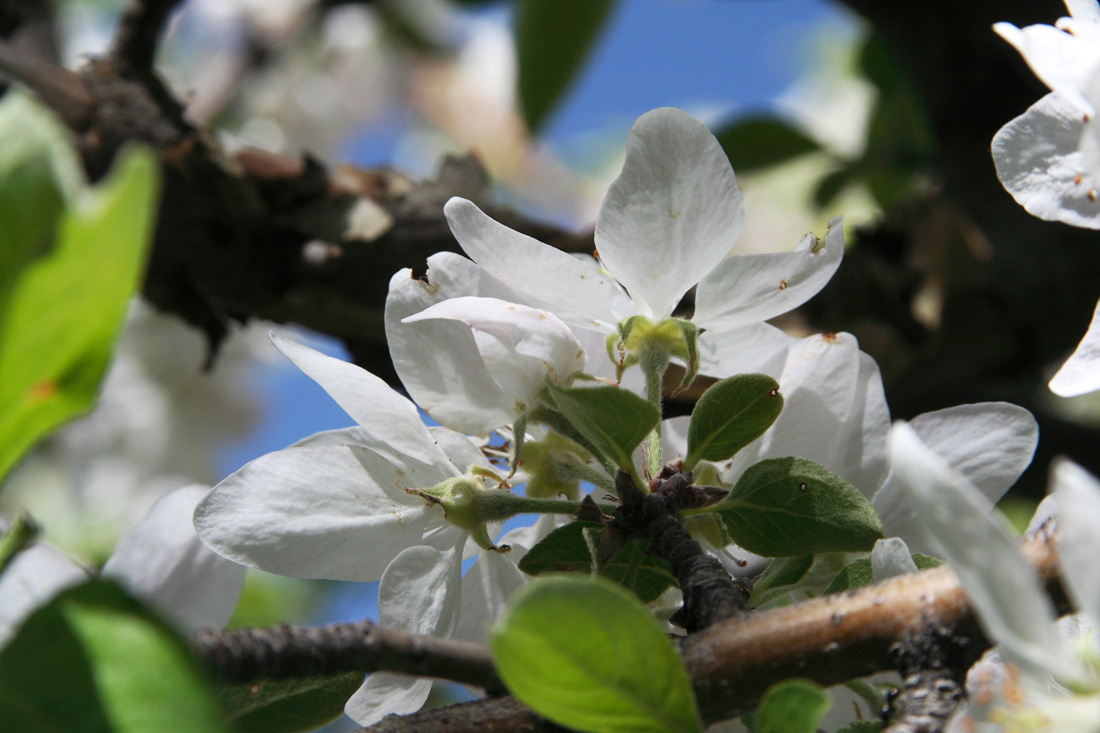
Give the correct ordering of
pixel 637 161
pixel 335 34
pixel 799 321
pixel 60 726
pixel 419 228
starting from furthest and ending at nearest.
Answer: pixel 335 34 < pixel 799 321 < pixel 419 228 < pixel 637 161 < pixel 60 726

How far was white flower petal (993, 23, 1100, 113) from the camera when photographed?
1.18ft

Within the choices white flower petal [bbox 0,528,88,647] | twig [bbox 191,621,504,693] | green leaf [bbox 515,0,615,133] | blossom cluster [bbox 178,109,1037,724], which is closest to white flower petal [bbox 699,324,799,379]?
blossom cluster [bbox 178,109,1037,724]

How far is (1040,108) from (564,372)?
244 millimetres

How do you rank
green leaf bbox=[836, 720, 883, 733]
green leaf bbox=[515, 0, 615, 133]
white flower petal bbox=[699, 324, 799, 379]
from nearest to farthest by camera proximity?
green leaf bbox=[836, 720, 883, 733]
white flower petal bbox=[699, 324, 799, 379]
green leaf bbox=[515, 0, 615, 133]

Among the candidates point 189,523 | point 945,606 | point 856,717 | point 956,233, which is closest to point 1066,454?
point 956,233

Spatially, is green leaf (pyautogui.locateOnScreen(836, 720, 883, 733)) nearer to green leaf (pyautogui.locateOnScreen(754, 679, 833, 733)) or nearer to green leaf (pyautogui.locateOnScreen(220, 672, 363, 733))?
green leaf (pyautogui.locateOnScreen(754, 679, 833, 733))

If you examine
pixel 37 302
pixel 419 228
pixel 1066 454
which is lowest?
pixel 1066 454

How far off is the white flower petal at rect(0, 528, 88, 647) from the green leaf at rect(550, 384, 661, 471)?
9.4 inches

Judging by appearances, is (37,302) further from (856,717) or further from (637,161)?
(856,717)

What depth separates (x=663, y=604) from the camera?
0.46 meters

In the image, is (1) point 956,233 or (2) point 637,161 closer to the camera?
(2) point 637,161

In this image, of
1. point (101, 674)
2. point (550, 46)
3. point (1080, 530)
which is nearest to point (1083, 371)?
point (1080, 530)

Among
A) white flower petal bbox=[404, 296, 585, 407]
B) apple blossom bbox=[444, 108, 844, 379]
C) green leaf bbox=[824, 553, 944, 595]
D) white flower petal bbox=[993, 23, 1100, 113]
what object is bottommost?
green leaf bbox=[824, 553, 944, 595]

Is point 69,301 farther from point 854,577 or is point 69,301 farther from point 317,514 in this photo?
point 854,577
